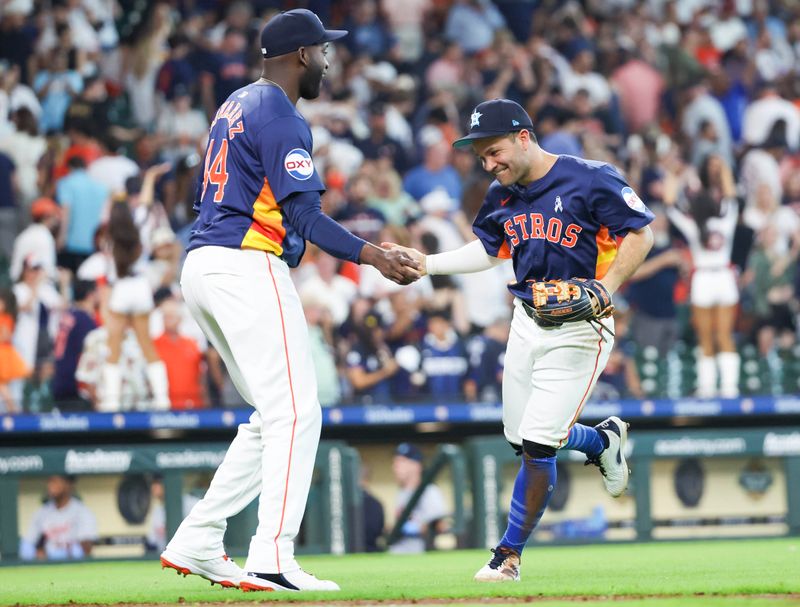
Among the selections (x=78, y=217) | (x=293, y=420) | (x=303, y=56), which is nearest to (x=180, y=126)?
(x=78, y=217)

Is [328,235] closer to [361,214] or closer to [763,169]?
[361,214]

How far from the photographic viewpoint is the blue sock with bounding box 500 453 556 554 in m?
6.12

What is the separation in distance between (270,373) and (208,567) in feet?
2.87

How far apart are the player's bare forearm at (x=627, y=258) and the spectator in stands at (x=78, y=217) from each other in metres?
7.20

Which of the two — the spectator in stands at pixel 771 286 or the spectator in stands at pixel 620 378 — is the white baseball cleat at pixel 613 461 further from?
the spectator in stands at pixel 771 286

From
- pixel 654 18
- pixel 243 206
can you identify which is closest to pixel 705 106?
pixel 654 18

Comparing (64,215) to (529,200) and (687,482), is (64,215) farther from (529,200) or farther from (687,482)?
(529,200)

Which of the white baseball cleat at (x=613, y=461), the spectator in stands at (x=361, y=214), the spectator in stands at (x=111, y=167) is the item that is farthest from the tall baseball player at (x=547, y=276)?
the spectator in stands at (x=111, y=167)

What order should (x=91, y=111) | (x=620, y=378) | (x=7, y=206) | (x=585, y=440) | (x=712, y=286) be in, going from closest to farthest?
(x=585, y=440) → (x=620, y=378) → (x=712, y=286) → (x=7, y=206) → (x=91, y=111)

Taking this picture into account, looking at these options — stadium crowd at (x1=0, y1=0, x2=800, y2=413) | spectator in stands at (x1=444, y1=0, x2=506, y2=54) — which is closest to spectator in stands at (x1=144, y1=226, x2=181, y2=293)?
stadium crowd at (x1=0, y1=0, x2=800, y2=413)

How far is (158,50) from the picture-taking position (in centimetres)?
1477

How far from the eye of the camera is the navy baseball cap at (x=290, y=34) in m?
5.74

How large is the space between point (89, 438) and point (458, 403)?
3036 millimetres

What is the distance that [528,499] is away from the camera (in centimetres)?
614
